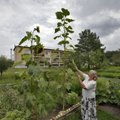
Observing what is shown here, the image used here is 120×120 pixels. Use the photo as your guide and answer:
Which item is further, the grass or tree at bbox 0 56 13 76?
tree at bbox 0 56 13 76

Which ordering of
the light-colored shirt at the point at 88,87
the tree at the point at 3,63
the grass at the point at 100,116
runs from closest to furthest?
the light-colored shirt at the point at 88,87 < the grass at the point at 100,116 < the tree at the point at 3,63

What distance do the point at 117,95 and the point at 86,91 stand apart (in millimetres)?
2179

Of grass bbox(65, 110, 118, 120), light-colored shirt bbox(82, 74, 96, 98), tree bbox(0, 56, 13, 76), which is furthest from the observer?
tree bbox(0, 56, 13, 76)

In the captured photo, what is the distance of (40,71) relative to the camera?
10.9 ft

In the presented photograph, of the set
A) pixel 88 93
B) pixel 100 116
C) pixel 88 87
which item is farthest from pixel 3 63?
pixel 88 87

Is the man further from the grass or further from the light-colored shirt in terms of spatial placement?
the grass

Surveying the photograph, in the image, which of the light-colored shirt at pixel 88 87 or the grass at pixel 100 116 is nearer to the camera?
the light-colored shirt at pixel 88 87

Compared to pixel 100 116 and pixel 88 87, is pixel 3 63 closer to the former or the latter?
pixel 100 116

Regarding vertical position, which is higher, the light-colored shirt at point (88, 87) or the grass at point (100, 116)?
the light-colored shirt at point (88, 87)

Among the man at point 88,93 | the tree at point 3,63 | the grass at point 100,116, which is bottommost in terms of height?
the grass at point 100,116

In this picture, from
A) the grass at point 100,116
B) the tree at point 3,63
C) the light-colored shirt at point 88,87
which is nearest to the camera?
the light-colored shirt at point 88,87

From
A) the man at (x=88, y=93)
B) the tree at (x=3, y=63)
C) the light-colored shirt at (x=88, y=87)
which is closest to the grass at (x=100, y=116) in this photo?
the man at (x=88, y=93)

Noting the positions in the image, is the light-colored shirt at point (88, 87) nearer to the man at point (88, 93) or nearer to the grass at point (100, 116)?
the man at point (88, 93)

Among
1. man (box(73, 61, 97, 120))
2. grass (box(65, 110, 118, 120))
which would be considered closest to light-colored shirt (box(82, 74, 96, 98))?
man (box(73, 61, 97, 120))
